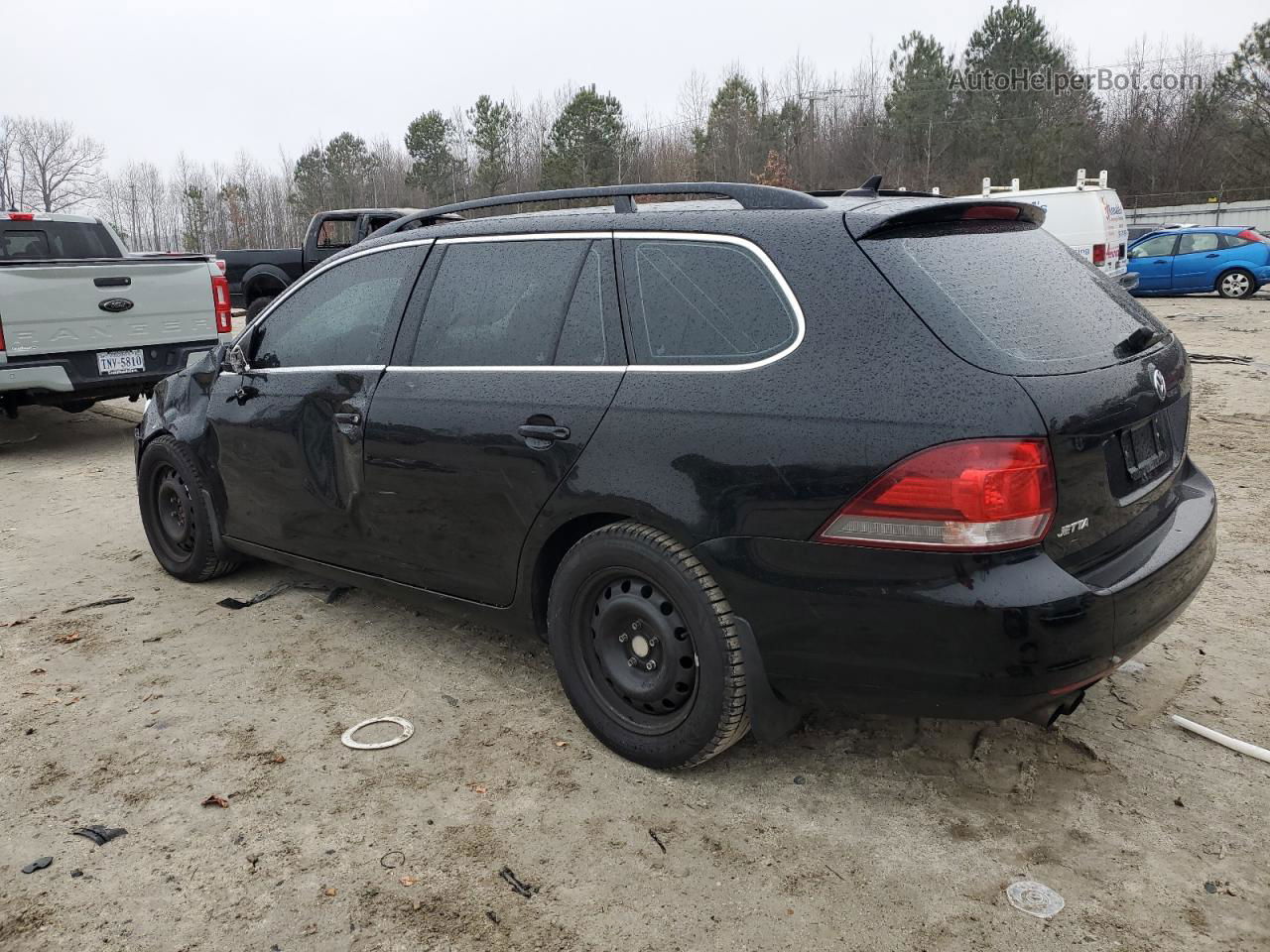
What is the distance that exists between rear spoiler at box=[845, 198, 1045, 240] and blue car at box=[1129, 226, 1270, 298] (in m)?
18.6

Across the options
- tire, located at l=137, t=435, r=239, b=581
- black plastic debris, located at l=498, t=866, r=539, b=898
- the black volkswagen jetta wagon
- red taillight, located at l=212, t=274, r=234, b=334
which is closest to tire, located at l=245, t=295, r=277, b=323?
red taillight, located at l=212, t=274, r=234, b=334

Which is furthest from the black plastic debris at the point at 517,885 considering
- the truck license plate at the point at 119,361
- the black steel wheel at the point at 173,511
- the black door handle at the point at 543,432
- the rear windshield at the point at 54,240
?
the rear windshield at the point at 54,240

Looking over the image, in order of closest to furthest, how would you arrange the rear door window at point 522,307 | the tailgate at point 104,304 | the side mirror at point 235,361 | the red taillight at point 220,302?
the rear door window at point 522,307
the side mirror at point 235,361
the tailgate at point 104,304
the red taillight at point 220,302

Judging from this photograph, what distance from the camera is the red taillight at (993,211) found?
9.84 ft

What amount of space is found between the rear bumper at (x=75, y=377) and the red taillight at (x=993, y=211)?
744cm

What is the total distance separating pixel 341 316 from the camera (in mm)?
4145

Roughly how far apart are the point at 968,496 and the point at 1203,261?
19.8 metres

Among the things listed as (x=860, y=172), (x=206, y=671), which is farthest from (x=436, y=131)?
(x=206, y=671)

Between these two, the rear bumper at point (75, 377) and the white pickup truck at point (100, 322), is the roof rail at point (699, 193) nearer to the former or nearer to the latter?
the white pickup truck at point (100, 322)

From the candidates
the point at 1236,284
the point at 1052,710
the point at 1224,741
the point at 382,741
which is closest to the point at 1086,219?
the point at 1236,284

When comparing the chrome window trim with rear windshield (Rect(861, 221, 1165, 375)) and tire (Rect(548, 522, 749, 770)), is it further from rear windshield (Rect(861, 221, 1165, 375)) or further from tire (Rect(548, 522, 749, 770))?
tire (Rect(548, 522, 749, 770))

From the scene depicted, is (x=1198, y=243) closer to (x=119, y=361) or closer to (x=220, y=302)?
(x=220, y=302)

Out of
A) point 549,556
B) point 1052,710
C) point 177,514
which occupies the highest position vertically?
point 549,556

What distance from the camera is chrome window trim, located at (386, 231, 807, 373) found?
2.77m
